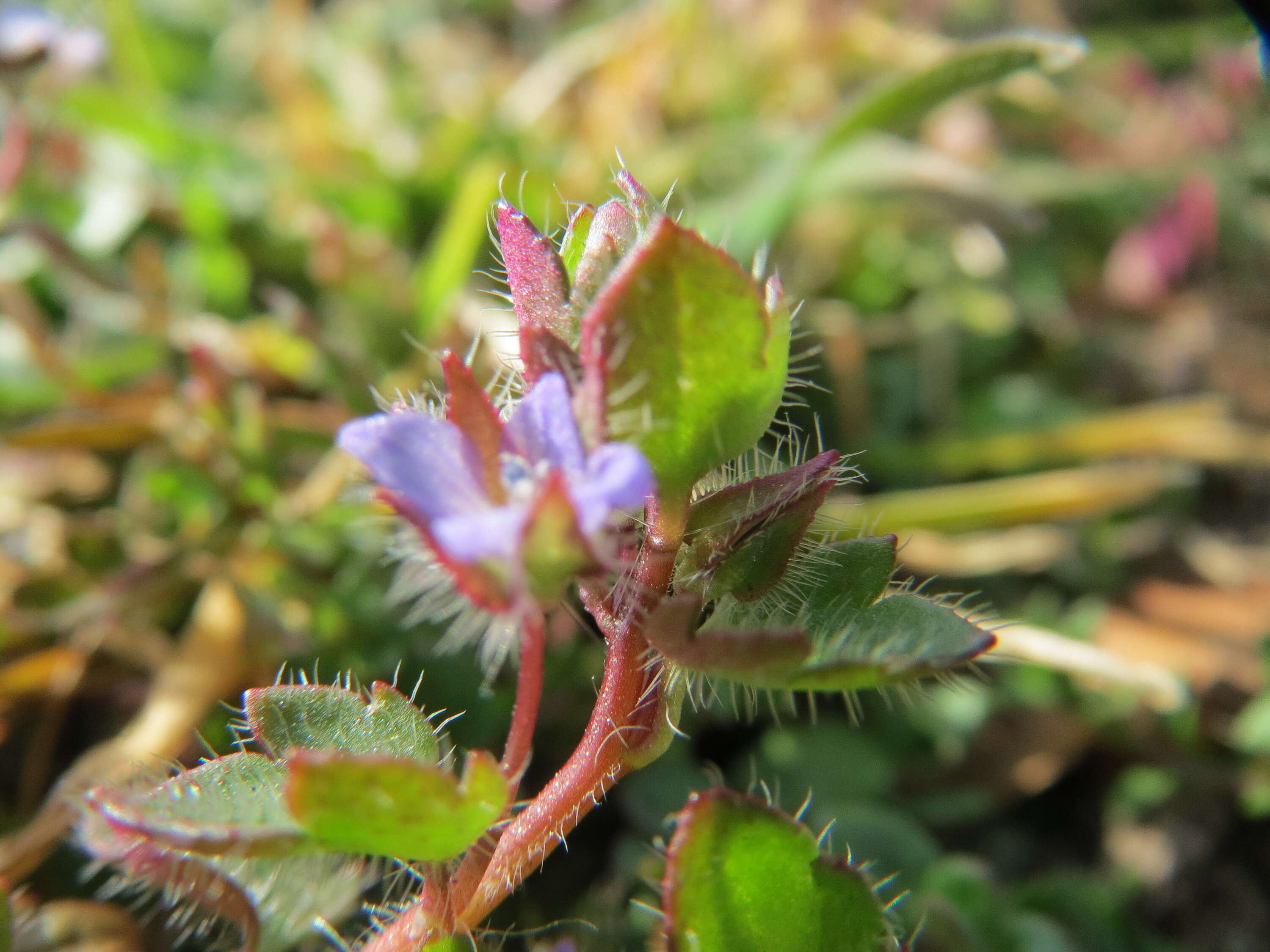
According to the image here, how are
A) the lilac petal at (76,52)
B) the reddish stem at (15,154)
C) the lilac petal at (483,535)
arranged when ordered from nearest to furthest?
the lilac petal at (483,535)
the reddish stem at (15,154)
the lilac petal at (76,52)

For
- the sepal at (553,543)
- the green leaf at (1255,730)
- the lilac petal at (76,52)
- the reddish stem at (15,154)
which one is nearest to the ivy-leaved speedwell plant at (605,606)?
the sepal at (553,543)

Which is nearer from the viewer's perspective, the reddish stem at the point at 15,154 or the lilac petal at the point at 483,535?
the lilac petal at the point at 483,535

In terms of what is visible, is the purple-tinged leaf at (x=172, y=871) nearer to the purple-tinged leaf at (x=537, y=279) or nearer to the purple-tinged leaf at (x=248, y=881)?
the purple-tinged leaf at (x=248, y=881)

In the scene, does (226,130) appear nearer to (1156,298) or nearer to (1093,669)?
(1093,669)

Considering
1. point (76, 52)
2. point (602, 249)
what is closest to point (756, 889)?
point (602, 249)

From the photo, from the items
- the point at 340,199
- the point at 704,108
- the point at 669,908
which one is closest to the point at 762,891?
the point at 669,908

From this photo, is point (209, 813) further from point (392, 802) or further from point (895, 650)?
point (895, 650)
